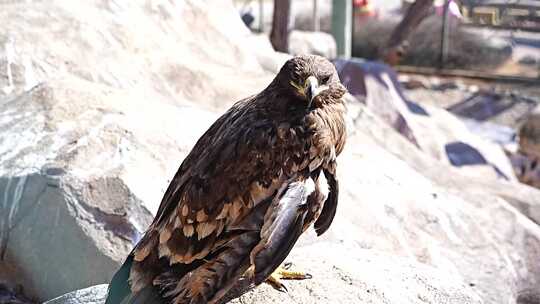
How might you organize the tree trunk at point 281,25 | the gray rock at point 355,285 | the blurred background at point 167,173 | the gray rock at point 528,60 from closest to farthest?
the gray rock at point 355,285 < the blurred background at point 167,173 < the tree trunk at point 281,25 < the gray rock at point 528,60

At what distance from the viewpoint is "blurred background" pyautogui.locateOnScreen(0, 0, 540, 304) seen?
13.7 feet

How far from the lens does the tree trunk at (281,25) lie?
9188mm

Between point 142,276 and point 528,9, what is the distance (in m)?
9.54

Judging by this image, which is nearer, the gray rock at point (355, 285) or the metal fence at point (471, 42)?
the gray rock at point (355, 285)

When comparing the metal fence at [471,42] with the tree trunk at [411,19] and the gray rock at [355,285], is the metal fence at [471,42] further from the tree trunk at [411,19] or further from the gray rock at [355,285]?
the gray rock at [355,285]

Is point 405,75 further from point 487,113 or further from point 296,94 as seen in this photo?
point 296,94

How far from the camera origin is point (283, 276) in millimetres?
3631

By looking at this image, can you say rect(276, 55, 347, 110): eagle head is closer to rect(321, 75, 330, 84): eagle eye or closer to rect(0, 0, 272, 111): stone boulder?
rect(321, 75, 330, 84): eagle eye

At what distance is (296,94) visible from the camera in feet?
10.8

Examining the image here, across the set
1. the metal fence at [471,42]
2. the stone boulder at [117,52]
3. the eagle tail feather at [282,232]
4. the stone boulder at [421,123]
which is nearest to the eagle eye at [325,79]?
the eagle tail feather at [282,232]

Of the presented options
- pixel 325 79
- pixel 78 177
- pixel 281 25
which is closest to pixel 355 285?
pixel 325 79

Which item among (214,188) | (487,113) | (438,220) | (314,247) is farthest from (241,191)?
(487,113)

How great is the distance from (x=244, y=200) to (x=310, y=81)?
48 centimetres

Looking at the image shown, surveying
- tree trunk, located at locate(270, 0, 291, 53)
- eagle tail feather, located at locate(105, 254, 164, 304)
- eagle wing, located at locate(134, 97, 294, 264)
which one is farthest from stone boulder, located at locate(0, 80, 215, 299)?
tree trunk, located at locate(270, 0, 291, 53)
